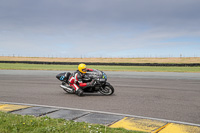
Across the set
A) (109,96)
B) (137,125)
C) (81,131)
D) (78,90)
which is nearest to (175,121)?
(137,125)

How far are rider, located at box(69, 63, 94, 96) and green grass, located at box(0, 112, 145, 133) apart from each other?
4252 millimetres

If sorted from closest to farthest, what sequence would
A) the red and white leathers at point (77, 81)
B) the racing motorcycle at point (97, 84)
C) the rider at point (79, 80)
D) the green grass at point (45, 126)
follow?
the green grass at point (45, 126)
the racing motorcycle at point (97, 84)
the rider at point (79, 80)
the red and white leathers at point (77, 81)

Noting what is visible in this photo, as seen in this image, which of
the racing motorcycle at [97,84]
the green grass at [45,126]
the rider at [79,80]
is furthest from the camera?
the rider at [79,80]

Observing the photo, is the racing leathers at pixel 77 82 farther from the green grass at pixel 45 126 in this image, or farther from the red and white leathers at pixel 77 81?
the green grass at pixel 45 126

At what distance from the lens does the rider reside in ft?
31.4

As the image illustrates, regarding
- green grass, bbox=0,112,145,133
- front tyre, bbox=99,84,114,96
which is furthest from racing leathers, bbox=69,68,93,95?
green grass, bbox=0,112,145,133

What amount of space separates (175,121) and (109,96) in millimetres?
4261

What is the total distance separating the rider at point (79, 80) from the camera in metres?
9.56

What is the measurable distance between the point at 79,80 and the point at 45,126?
16.5 feet

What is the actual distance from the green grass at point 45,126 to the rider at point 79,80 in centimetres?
425

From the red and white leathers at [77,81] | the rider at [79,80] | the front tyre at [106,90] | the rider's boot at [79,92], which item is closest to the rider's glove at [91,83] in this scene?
the rider at [79,80]

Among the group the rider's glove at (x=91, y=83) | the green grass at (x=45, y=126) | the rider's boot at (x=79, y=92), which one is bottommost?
the green grass at (x=45, y=126)

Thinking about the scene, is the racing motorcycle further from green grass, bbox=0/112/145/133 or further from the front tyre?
green grass, bbox=0/112/145/133

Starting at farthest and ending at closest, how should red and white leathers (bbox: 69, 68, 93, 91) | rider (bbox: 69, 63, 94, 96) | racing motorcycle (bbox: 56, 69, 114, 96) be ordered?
red and white leathers (bbox: 69, 68, 93, 91), rider (bbox: 69, 63, 94, 96), racing motorcycle (bbox: 56, 69, 114, 96)
